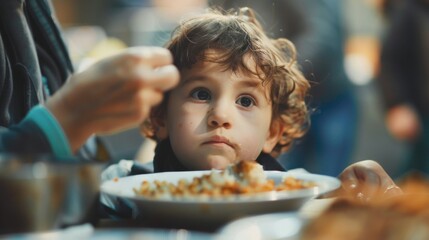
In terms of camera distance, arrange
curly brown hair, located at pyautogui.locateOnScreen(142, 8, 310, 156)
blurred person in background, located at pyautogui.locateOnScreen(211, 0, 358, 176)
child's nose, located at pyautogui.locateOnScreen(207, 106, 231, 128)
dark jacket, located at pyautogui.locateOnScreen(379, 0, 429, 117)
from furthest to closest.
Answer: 1. dark jacket, located at pyautogui.locateOnScreen(379, 0, 429, 117)
2. blurred person in background, located at pyautogui.locateOnScreen(211, 0, 358, 176)
3. curly brown hair, located at pyautogui.locateOnScreen(142, 8, 310, 156)
4. child's nose, located at pyautogui.locateOnScreen(207, 106, 231, 128)

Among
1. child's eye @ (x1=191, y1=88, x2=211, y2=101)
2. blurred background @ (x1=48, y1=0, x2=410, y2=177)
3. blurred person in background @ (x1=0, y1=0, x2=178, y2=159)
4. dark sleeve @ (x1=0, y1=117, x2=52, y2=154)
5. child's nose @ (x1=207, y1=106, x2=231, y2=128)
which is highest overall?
blurred person in background @ (x1=0, y1=0, x2=178, y2=159)

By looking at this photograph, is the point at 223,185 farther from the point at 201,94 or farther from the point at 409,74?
the point at 409,74

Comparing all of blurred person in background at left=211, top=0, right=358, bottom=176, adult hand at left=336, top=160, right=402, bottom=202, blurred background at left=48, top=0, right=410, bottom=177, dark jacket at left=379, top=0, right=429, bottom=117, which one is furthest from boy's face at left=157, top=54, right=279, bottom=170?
dark jacket at left=379, top=0, right=429, bottom=117

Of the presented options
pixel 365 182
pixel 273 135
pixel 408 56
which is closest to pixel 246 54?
pixel 273 135

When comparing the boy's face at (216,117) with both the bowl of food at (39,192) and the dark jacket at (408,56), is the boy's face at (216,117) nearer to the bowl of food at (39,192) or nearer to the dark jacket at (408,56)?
the bowl of food at (39,192)

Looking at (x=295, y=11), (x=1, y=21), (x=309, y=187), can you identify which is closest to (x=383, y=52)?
(x=295, y=11)

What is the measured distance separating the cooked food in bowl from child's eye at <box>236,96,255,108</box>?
1.27 ft

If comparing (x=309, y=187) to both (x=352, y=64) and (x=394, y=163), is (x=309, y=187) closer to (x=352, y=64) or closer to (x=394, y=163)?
(x=394, y=163)

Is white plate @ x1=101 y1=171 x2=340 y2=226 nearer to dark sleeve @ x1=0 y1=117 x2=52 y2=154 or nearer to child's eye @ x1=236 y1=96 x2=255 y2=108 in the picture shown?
dark sleeve @ x1=0 y1=117 x2=52 y2=154

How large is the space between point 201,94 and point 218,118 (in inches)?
4.1

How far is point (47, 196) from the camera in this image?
1026 millimetres

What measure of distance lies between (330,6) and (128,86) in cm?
288

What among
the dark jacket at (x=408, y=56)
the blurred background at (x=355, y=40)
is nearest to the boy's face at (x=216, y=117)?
the blurred background at (x=355, y=40)

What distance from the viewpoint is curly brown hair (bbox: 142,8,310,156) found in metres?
1.76
